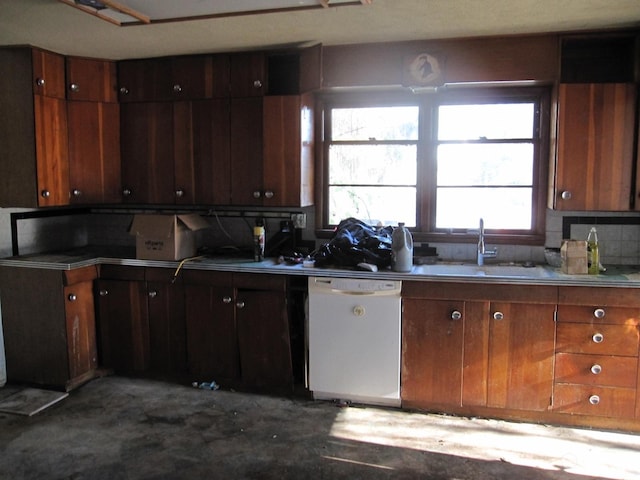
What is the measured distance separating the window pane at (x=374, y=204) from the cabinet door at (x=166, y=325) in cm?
132

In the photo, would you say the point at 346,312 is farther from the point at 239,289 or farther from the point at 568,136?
the point at 568,136

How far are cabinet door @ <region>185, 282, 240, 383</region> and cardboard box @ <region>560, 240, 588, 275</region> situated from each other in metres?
2.21

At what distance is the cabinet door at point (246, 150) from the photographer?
3.89m

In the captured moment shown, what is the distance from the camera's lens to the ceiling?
113 inches

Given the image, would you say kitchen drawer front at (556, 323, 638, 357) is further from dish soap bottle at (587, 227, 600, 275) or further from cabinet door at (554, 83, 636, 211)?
cabinet door at (554, 83, 636, 211)

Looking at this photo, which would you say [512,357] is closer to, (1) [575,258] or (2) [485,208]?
(1) [575,258]

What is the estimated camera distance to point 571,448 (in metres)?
2.99

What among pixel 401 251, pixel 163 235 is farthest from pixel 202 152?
pixel 401 251

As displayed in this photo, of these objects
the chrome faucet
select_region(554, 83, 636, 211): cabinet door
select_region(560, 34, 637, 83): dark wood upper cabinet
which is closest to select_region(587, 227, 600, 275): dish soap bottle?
select_region(554, 83, 636, 211): cabinet door

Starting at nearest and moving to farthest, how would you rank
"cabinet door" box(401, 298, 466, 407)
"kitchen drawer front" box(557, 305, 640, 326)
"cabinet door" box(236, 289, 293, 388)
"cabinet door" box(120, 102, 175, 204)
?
"kitchen drawer front" box(557, 305, 640, 326)
"cabinet door" box(401, 298, 466, 407)
"cabinet door" box(236, 289, 293, 388)
"cabinet door" box(120, 102, 175, 204)

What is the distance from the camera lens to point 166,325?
3.91m

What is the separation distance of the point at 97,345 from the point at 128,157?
1479 millimetres

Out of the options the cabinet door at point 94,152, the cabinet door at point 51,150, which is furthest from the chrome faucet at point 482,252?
the cabinet door at point 51,150

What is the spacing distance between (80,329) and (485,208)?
10.2 feet
